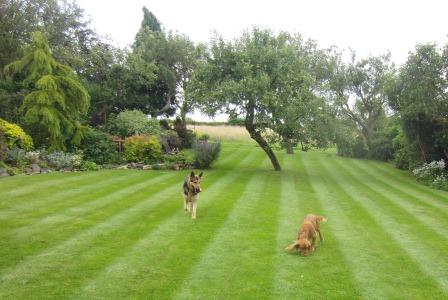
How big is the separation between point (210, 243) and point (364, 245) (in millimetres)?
3607

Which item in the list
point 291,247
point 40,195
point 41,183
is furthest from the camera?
point 41,183

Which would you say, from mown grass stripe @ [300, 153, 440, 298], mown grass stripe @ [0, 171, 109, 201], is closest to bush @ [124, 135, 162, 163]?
mown grass stripe @ [0, 171, 109, 201]

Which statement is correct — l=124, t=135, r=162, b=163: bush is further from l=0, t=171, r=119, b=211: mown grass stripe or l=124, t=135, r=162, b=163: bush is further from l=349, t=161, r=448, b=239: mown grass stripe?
l=349, t=161, r=448, b=239: mown grass stripe

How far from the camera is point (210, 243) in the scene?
1035cm

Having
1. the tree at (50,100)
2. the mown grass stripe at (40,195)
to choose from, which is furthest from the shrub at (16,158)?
the mown grass stripe at (40,195)

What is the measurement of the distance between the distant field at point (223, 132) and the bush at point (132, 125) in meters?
16.9

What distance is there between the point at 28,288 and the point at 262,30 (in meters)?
21.3

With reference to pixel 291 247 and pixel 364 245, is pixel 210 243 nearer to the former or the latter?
pixel 291 247

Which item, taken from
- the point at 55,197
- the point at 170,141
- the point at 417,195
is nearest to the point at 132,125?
the point at 170,141

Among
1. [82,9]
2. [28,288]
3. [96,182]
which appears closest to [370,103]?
[82,9]

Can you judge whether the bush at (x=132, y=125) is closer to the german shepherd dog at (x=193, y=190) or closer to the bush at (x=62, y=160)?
the bush at (x=62, y=160)

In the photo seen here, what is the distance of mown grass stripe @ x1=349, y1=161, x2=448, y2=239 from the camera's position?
43.1ft

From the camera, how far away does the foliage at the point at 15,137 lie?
21.9m

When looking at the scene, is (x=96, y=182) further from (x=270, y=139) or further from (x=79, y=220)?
(x=270, y=139)
